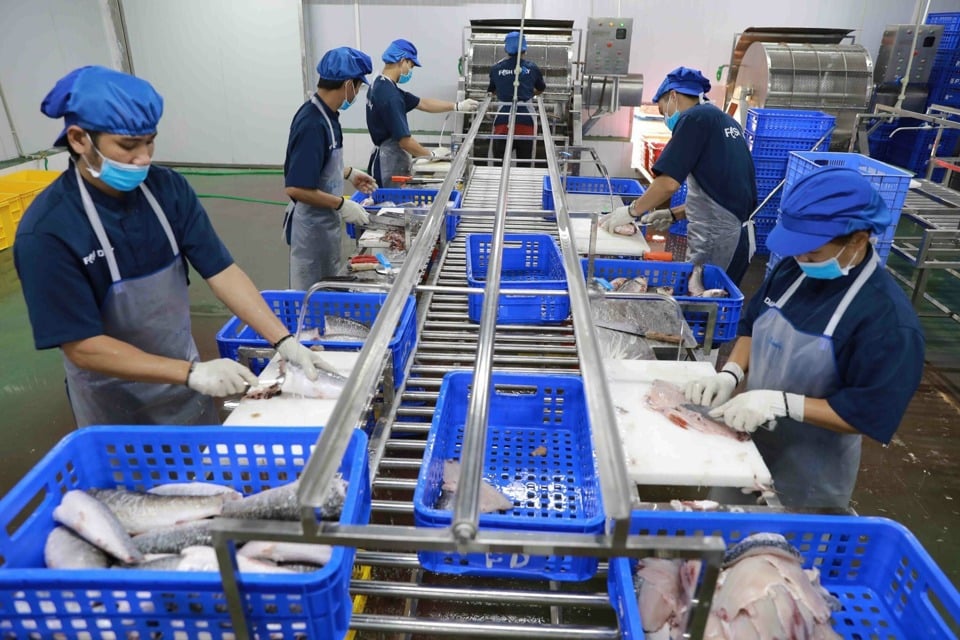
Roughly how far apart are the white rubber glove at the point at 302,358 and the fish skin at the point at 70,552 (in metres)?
0.90

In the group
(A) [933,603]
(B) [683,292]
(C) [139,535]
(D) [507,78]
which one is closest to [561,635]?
(A) [933,603]

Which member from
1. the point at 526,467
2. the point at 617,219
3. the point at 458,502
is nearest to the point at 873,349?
the point at 526,467

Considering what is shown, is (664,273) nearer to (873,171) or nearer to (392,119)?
(873,171)

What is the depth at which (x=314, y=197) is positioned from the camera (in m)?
3.83

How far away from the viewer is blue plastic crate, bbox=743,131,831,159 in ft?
22.1

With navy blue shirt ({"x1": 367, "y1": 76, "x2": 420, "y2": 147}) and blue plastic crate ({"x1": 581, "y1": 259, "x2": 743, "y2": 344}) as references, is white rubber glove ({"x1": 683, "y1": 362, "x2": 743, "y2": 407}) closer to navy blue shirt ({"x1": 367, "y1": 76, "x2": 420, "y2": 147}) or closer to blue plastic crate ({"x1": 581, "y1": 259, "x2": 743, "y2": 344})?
blue plastic crate ({"x1": 581, "y1": 259, "x2": 743, "y2": 344})

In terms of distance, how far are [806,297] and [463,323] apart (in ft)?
5.17

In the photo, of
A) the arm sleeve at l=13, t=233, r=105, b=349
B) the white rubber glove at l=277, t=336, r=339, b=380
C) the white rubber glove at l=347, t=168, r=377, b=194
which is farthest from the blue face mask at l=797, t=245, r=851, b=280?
the white rubber glove at l=347, t=168, r=377, b=194

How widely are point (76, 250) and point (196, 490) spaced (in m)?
0.88

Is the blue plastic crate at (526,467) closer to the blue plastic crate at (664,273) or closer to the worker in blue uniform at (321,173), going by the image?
the blue plastic crate at (664,273)

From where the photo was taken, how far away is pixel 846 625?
1512mm

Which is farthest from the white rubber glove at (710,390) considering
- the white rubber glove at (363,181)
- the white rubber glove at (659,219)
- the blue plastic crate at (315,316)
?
the white rubber glove at (363,181)

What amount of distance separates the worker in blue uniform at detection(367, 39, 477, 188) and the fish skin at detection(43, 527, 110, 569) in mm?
4508

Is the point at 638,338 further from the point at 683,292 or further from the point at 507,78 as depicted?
the point at 507,78
